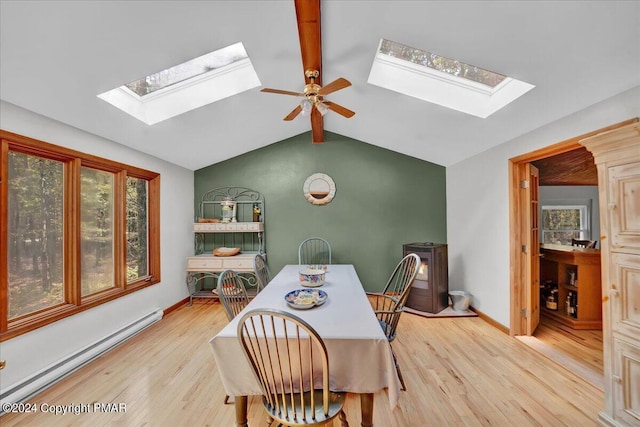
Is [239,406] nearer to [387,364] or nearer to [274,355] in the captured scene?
[274,355]

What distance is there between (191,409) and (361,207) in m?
3.58

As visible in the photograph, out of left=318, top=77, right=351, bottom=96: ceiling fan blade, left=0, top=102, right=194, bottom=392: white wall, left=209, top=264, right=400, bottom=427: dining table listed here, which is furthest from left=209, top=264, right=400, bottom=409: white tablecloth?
left=0, top=102, right=194, bottom=392: white wall

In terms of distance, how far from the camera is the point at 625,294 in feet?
5.34

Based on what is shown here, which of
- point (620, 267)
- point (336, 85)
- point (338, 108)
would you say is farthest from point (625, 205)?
point (338, 108)

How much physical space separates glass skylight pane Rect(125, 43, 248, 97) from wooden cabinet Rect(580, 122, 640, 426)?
2.88m

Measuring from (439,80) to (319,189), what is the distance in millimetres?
2488

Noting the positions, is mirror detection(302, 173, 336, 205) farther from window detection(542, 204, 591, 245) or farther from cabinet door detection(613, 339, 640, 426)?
window detection(542, 204, 591, 245)

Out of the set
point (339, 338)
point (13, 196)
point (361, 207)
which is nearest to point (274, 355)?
point (339, 338)

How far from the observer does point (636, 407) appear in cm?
159

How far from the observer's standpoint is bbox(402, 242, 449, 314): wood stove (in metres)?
3.84

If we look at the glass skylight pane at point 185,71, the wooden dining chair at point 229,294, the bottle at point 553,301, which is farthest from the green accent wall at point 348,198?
the wooden dining chair at point 229,294

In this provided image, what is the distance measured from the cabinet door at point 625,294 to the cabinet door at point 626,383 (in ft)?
0.33

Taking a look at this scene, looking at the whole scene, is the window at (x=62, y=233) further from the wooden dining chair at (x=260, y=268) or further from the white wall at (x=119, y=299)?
the wooden dining chair at (x=260, y=268)

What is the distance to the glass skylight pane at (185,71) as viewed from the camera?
2.72 m
